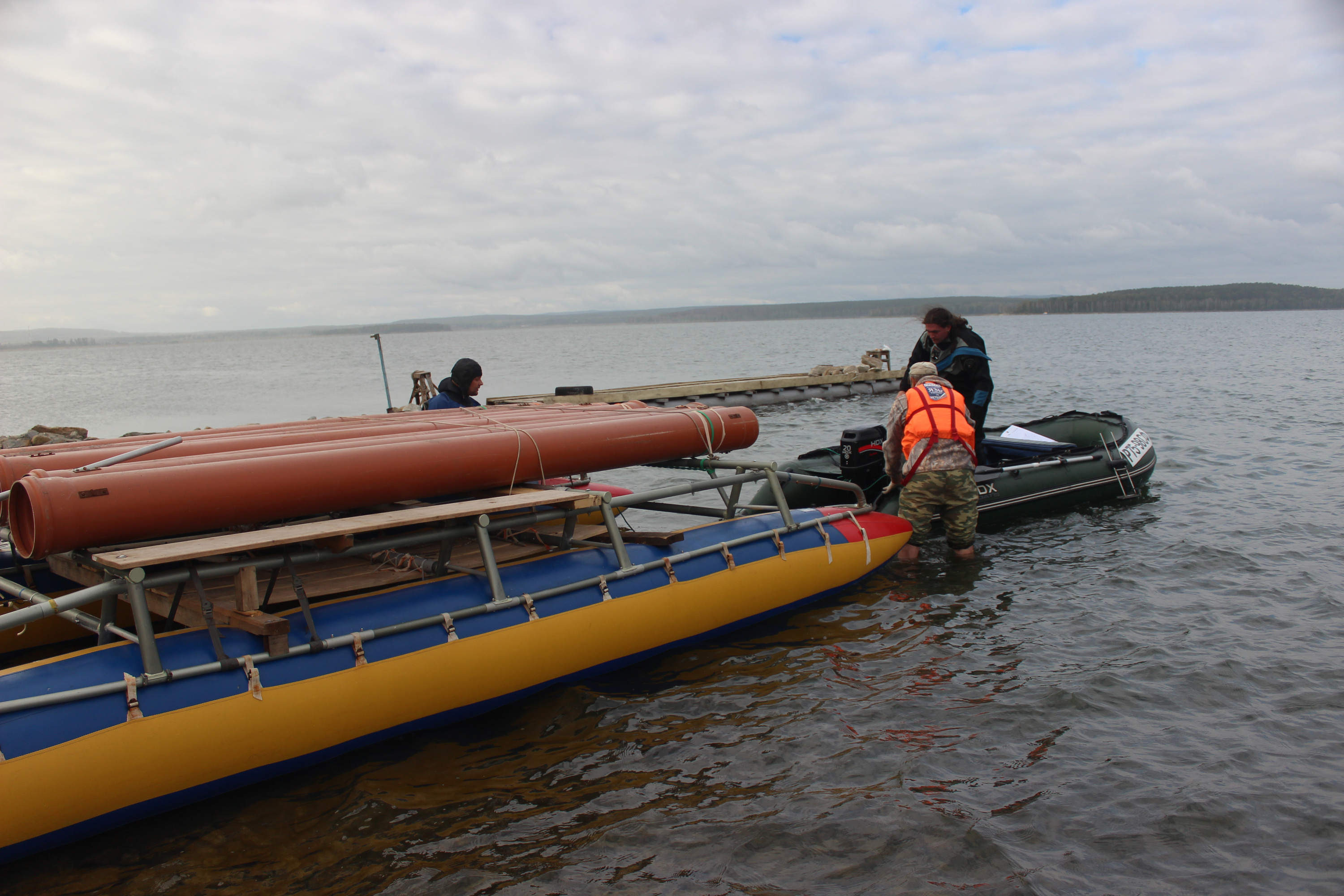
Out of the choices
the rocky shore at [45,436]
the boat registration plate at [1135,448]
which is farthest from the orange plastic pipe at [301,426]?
the rocky shore at [45,436]

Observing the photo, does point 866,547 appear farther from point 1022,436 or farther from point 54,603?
point 54,603

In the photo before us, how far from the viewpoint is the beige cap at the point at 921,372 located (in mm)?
7949

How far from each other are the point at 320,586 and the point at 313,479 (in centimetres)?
111

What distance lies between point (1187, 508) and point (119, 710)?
39.3 feet

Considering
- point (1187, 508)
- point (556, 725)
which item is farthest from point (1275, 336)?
point (556, 725)

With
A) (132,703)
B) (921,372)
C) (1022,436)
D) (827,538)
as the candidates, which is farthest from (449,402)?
(1022,436)

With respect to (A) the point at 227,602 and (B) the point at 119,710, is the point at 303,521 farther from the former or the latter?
(B) the point at 119,710

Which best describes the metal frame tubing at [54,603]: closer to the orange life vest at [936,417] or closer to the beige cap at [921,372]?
the orange life vest at [936,417]

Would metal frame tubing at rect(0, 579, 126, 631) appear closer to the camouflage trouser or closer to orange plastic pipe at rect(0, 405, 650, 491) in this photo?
orange plastic pipe at rect(0, 405, 650, 491)

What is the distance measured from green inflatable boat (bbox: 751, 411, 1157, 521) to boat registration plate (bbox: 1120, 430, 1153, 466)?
0.04ft

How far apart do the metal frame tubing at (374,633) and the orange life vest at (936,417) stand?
6.14 feet

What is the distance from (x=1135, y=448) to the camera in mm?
10945

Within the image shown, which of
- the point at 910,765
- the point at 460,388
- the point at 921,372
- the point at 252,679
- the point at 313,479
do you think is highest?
the point at 460,388

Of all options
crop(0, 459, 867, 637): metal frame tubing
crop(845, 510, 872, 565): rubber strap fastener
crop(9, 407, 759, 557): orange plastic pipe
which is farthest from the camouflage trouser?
crop(9, 407, 759, 557): orange plastic pipe
